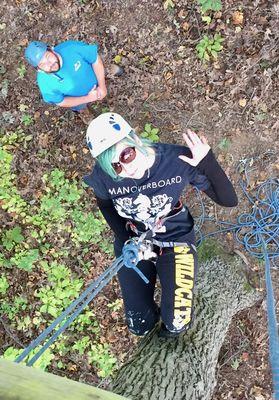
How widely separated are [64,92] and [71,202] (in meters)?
1.49

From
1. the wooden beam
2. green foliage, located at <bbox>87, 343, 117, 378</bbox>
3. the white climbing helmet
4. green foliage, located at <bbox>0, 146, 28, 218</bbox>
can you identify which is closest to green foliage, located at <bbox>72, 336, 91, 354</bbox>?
green foliage, located at <bbox>87, 343, 117, 378</bbox>

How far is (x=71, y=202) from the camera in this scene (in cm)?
545

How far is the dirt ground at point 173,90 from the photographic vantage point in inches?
198

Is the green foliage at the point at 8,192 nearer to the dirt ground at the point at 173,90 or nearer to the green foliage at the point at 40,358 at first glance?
the dirt ground at the point at 173,90

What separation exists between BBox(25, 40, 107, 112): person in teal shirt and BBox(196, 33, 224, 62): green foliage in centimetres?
124

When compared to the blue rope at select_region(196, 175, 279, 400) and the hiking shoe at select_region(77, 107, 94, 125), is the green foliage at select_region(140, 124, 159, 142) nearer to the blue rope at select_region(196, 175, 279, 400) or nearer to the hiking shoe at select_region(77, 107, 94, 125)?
the hiking shoe at select_region(77, 107, 94, 125)

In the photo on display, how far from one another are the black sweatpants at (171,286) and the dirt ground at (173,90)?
1280 mm

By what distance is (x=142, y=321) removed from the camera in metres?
4.11

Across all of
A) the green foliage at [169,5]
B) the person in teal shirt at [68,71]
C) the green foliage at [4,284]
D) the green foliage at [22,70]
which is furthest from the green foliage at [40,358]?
the green foliage at [169,5]

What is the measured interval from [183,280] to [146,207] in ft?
2.25

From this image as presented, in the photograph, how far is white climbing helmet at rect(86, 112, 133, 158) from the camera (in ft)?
10.6

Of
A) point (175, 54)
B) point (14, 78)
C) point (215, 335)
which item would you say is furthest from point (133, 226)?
point (14, 78)

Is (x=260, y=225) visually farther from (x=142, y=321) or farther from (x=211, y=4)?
(x=211, y=4)

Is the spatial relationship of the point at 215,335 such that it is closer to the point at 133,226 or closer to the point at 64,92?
the point at 133,226
